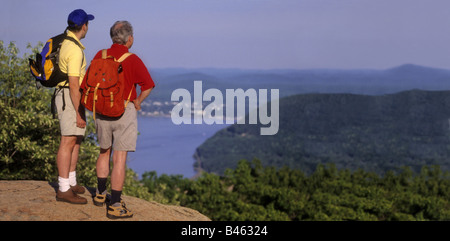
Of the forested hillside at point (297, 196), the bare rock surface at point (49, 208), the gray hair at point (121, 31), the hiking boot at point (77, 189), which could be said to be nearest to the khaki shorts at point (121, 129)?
the gray hair at point (121, 31)

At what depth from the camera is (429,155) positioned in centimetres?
18562

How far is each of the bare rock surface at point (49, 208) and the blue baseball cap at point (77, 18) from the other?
3.00m

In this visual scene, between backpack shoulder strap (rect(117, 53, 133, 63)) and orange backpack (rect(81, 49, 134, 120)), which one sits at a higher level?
backpack shoulder strap (rect(117, 53, 133, 63))

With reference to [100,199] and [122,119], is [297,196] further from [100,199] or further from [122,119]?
[122,119]

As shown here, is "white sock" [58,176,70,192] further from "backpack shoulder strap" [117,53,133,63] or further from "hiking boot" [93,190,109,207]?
"backpack shoulder strap" [117,53,133,63]

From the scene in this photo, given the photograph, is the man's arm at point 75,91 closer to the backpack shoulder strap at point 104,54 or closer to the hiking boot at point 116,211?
the backpack shoulder strap at point 104,54

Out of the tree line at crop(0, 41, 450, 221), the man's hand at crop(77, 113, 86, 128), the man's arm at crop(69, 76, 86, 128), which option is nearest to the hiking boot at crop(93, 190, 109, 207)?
the man's hand at crop(77, 113, 86, 128)

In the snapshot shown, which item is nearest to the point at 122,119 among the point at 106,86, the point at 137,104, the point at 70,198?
the point at 137,104

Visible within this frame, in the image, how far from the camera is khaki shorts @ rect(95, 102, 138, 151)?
25.0 feet

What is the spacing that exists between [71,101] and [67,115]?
0.23m

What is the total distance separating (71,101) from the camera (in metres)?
→ 8.05

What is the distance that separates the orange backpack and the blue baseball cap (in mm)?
767

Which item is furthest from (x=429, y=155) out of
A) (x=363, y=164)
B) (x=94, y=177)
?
(x=94, y=177)
